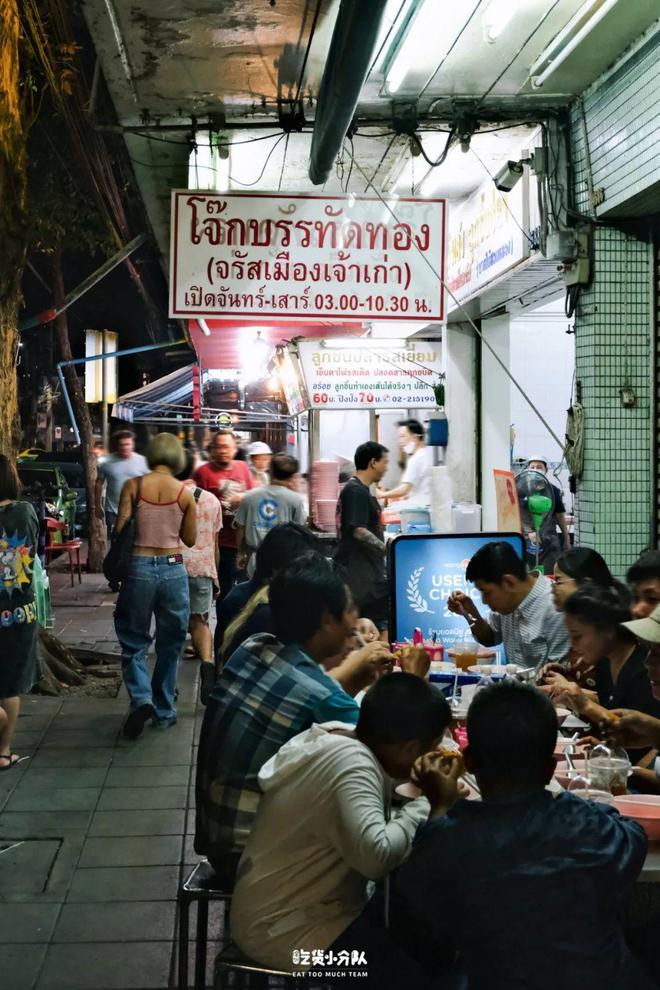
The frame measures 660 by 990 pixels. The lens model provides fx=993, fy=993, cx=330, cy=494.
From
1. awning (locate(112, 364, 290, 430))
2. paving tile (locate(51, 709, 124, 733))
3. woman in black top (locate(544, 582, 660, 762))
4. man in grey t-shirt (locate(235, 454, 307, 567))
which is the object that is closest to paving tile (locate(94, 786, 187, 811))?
paving tile (locate(51, 709, 124, 733))

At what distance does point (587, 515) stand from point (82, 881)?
4261 millimetres

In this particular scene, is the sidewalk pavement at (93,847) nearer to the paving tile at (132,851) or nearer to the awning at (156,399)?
the paving tile at (132,851)

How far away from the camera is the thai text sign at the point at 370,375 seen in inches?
462

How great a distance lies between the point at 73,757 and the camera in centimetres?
665

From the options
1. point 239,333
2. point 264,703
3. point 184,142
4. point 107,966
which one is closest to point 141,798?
point 107,966

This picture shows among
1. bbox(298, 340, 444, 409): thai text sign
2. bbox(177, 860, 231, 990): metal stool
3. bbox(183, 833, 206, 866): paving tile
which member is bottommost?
bbox(183, 833, 206, 866): paving tile

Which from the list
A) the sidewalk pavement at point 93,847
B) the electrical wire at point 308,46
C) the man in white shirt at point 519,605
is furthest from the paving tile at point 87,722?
the electrical wire at point 308,46

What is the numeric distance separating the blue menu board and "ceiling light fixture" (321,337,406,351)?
231 inches

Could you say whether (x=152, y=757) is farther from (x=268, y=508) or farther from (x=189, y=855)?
(x=268, y=508)

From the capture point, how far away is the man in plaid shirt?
9.66 feet

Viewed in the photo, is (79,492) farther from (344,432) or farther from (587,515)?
(587,515)

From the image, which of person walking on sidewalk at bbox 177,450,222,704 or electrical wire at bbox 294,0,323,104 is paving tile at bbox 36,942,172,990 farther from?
electrical wire at bbox 294,0,323,104

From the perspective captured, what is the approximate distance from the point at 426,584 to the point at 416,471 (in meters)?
4.30

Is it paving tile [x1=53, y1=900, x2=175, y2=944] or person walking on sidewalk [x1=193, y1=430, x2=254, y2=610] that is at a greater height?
person walking on sidewalk [x1=193, y1=430, x2=254, y2=610]
